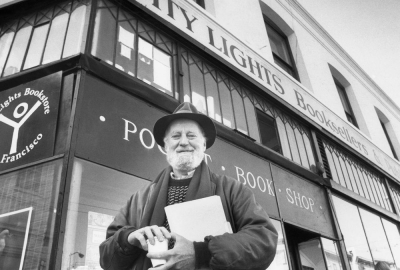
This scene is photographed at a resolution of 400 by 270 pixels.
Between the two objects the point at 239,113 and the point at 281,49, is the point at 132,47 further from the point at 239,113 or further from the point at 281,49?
the point at 281,49

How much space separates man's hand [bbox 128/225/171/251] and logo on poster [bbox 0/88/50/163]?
2.02 metres

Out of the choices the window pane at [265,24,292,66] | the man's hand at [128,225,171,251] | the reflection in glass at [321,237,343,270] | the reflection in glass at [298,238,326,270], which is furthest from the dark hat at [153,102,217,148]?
the window pane at [265,24,292,66]

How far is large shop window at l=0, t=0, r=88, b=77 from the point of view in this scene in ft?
12.0

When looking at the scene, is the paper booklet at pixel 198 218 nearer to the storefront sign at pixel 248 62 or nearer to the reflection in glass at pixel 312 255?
the storefront sign at pixel 248 62

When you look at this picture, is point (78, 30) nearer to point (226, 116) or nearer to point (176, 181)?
point (226, 116)

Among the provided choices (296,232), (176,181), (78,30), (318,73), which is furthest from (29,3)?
(318,73)

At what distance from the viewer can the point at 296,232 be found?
17.7ft

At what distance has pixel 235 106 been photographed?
513cm

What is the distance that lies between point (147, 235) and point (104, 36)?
301 centimetres

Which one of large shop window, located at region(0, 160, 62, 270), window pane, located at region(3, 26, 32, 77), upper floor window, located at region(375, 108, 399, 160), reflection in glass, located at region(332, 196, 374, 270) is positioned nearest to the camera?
large shop window, located at region(0, 160, 62, 270)

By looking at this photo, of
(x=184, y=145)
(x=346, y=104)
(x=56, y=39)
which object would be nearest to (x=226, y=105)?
(x=56, y=39)

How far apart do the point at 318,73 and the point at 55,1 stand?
7202 millimetres

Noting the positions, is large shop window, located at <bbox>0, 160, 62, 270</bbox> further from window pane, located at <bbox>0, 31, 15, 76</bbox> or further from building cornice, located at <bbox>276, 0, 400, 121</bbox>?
building cornice, located at <bbox>276, 0, 400, 121</bbox>

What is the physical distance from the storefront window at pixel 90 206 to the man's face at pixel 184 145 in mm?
1222
